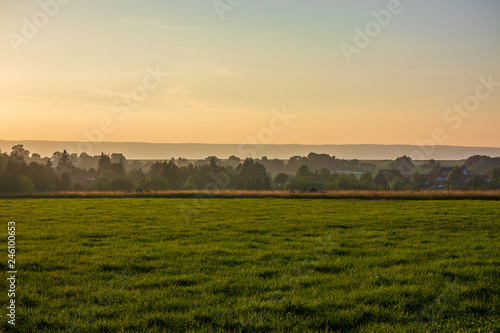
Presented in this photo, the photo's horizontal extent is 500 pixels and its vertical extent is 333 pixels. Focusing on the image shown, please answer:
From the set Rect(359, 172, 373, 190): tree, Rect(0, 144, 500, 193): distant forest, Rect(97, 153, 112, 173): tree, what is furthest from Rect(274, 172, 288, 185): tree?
Rect(97, 153, 112, 173): tree

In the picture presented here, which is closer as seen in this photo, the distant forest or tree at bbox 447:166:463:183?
the distant forest

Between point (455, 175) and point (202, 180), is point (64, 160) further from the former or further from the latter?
point (455, 175)

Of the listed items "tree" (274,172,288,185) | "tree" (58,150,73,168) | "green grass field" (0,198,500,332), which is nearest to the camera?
"green grass field" (0,198,500,332)

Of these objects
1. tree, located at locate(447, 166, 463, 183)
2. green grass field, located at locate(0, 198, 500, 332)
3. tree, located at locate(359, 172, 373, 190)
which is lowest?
green grass field, located at locate(0, 198, 500, 332)

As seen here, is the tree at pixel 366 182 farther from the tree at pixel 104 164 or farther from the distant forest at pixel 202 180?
the tree at pixel 104 164

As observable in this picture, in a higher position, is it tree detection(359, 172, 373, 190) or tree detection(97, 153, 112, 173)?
tree detection(97, 153, 112, 173)

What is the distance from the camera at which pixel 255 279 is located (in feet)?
40.7

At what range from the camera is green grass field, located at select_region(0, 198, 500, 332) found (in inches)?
364

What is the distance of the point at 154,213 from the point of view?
3186cm

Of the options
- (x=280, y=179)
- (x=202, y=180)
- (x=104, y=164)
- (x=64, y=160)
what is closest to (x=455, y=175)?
(x=280, y=179)

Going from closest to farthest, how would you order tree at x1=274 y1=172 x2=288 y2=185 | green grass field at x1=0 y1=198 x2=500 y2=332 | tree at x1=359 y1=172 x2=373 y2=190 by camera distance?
green grass field at x1=0 y1=198 x2=500 y2=332 → tree at x1=359 y1=172 x2=373 y2=190 → tree at x1=274 y1=172 x2=288 y2=185

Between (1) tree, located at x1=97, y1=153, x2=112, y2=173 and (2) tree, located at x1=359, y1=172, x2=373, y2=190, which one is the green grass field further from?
(1) tree, located at x1=97, y1=153, x2=112, y2=173

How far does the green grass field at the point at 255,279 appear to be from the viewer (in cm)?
923

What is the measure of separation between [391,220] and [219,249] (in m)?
15.3
